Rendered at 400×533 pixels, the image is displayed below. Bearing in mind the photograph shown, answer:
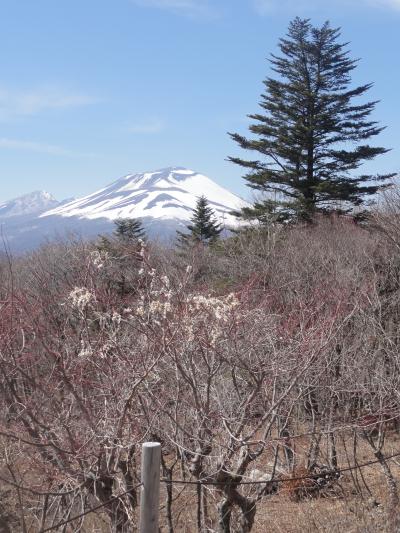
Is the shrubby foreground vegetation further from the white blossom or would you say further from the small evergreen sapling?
the small evergreen sapling

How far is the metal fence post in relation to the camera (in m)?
3.22

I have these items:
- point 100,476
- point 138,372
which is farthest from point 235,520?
point 138,372

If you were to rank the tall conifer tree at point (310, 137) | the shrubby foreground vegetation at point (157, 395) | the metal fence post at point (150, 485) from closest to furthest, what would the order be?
the metal fence post at point (150, 485) < the shrubby foreground vegetation at point (157, 395) < the tall conifer tree at point (310, 137)

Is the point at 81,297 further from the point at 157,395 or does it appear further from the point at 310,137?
the point at 310,137

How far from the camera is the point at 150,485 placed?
10.7 feet

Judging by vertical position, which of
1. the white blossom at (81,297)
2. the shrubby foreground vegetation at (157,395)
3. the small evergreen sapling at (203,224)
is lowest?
the shrubby foreground vegetation at (157,395)

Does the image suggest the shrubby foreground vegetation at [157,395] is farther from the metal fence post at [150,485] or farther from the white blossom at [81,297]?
the metal fence post at [150,485]

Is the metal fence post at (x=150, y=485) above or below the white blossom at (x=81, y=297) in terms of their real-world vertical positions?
below

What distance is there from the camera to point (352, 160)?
2562 cm

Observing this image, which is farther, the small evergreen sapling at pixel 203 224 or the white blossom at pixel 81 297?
the small evergreen sapling at pixel 203 224

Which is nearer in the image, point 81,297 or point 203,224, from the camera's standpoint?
point 81,297

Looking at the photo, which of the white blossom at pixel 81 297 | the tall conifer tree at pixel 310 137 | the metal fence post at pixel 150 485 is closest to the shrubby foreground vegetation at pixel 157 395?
the white blossom at pixel 81 297

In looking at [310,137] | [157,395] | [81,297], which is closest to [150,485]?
[81,297]

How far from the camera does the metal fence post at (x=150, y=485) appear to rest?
3219 mm
